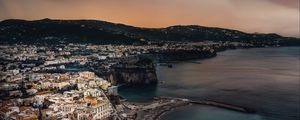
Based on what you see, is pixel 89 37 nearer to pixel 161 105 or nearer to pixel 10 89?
pixel 161 105

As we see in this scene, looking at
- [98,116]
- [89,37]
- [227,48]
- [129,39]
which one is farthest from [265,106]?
[227,48]

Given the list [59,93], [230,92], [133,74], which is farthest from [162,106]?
[133,74]

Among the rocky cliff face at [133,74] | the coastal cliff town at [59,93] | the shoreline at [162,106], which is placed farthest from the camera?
the rocky cliff face at [133,74]

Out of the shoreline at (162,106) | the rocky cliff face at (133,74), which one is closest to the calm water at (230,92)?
the shoreline at (162,106)

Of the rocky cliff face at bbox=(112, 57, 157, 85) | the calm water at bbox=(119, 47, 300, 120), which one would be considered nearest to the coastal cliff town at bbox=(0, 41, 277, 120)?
the rocky cliff face at bbox=(112, 57, 157, 85)

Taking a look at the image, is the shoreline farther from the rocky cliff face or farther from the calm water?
the rocky cliff face

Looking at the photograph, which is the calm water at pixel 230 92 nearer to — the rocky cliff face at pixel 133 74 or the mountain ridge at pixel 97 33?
the rocky cliff face at pixel 133 74

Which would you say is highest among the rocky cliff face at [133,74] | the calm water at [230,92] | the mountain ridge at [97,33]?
the mountain ridge at [97,33]

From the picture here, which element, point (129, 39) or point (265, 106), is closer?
point (265, 106)

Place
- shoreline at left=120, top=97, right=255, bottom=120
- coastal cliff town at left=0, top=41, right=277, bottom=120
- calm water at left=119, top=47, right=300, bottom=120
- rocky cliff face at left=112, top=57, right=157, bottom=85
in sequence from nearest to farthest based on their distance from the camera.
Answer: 1. coastal cliff town at left=0, top=41, right=277, bottom=120
2. shoreline at left=120, top=97, right=255, bottom=120
3. calm water at left=119, top=47, right=300, bottom=120
4. rocky cliff face at left=112, top=57, right=157, bottom=85

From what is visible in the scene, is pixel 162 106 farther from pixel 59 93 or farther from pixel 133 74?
pixel 133 74

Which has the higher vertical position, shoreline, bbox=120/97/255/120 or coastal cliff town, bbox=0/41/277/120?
coastal cliff town, bbox=0/41/277/120
